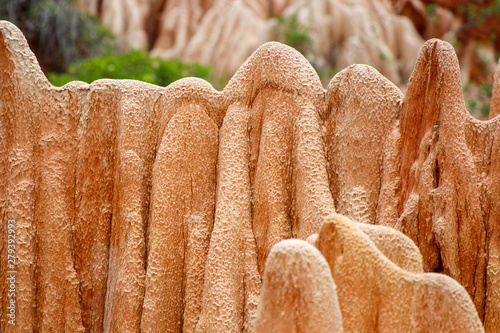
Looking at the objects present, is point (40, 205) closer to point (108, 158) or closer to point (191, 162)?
point (108, 158)

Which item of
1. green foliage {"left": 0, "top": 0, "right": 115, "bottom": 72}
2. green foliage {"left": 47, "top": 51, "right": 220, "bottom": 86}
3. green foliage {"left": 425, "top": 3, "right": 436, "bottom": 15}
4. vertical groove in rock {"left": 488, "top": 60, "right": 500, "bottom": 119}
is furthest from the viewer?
green foliage {"left": 425, "top": 3, "right": 436, "bottom": 15}

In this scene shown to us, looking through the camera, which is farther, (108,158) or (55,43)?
(55,43)

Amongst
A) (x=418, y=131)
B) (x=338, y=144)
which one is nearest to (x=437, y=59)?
(x=418, y=131)

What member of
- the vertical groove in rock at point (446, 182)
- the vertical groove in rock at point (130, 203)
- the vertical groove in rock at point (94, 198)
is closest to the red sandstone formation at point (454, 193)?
the vertical groove in rock at point (446, 182)

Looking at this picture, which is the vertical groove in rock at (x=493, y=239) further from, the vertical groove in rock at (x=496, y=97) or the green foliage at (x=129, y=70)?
the green foliage at (x=129, y=70)

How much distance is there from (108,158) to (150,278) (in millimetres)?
770

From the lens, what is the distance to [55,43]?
33.9 ft

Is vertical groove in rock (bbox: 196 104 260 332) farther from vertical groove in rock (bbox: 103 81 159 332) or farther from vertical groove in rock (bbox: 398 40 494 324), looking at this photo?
vertical groove in rock (bbox: 398 40 494 324)

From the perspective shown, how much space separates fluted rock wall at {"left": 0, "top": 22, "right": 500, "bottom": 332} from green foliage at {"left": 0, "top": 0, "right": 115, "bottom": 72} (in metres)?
6.17

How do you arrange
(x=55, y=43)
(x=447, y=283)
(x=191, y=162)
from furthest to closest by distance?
(x=55, y=43), (x=191, y=162), (x=447, y=283)

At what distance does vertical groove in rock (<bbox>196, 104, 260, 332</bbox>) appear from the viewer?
3.49 m

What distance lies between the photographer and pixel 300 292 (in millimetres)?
2633

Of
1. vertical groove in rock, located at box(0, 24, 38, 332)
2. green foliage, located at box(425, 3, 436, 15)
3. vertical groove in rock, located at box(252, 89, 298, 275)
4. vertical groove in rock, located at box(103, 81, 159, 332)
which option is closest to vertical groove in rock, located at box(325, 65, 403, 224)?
vertical groove in rock, located at box(252, 89, 298, 275)

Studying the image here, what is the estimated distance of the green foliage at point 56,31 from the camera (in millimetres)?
9734
